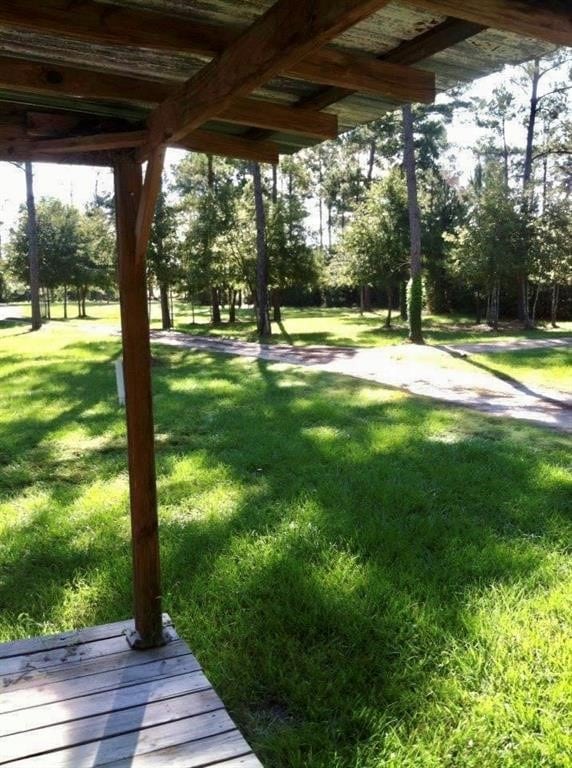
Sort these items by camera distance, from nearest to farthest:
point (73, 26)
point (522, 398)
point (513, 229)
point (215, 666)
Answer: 1. point (73, 26)
2. point (215, 666)
3. point (522, 398)
4. point (513, 229)

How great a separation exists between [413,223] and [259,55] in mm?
14451

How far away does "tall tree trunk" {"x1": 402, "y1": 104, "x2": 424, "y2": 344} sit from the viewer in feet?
48.2

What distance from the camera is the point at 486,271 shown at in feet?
63.6

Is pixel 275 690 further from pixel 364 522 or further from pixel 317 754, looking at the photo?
pixel 364 522

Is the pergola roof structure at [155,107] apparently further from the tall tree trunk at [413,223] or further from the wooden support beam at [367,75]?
the tall tree trunk at [413,223]

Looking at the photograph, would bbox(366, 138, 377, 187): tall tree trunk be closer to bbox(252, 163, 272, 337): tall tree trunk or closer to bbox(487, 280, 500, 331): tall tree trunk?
bbox(487, 280, 500, 331): tall tree trunk

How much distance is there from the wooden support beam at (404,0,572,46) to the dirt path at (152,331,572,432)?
5859 millimetres

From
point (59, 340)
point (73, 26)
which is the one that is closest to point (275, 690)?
point (73, 26)

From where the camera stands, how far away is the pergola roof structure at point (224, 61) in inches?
52.4

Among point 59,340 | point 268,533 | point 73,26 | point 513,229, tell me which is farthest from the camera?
point 513,229

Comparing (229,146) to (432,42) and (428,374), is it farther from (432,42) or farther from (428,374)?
(428,374)

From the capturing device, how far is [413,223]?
49.9 ft

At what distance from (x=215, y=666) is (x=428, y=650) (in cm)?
91

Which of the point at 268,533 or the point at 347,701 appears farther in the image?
the point at 268,533
